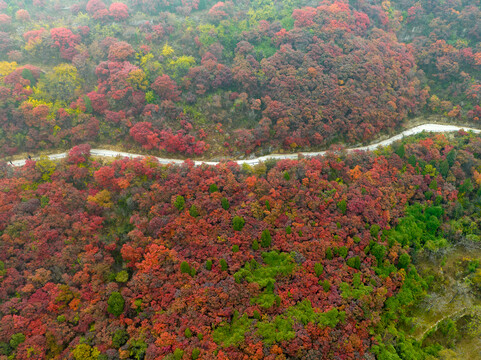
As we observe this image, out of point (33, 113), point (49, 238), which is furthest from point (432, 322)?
point (33, 113)

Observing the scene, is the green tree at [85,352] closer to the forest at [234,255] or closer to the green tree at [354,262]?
the forest at [234,255]

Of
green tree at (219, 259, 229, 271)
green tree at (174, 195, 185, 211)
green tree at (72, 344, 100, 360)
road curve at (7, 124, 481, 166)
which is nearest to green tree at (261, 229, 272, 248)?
green tree at (219, 259, 229, 271)

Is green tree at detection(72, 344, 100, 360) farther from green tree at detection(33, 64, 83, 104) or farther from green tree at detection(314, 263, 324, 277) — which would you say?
green tree at detection(33, 64, 83, 104)

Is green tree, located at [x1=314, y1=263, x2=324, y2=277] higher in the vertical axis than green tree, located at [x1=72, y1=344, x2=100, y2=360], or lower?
higher

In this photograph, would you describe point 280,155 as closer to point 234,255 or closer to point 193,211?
point 193,211

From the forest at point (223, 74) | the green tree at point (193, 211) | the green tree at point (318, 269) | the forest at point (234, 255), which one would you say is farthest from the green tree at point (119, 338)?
the forest at point (223, 74)

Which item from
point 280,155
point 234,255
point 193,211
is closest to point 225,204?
point 193,211

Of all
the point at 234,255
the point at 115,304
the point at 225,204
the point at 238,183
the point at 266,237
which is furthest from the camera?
the point at 238,183

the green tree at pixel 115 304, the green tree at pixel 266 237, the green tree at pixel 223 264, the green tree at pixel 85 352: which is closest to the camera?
the green tree at pixel 85 352
